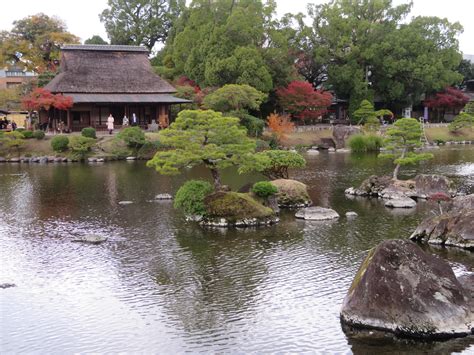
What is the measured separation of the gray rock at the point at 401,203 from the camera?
82.3 ft

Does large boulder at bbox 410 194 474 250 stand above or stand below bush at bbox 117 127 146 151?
below

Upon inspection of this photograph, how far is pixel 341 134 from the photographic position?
5475cm

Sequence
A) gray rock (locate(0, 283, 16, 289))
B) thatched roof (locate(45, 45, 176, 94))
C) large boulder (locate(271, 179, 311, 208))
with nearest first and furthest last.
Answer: gray rock (locate(0, 283, 16, 289)) < large boulder (locate(271, 179, 311, 208)) < thatched roof (locate(45, 45, 176, 94))

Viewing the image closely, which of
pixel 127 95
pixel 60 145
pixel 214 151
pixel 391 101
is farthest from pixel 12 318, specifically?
pixel 391 101

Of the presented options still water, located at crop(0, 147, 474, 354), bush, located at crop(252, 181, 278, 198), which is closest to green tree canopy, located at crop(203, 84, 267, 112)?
still water, located at crop(0, 147, 474, 354)

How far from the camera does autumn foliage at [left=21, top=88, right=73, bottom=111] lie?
47.1 metres

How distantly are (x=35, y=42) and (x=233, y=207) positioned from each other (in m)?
47.9

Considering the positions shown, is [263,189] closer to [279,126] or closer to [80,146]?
[80,146]

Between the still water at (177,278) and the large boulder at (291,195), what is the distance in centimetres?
100

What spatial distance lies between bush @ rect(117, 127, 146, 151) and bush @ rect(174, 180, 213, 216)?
80.4 ft

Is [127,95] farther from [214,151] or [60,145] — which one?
[214,151]

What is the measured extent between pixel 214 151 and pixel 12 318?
11.0 meters

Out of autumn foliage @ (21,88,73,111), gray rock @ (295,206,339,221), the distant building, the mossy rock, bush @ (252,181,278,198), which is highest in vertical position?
the distant building

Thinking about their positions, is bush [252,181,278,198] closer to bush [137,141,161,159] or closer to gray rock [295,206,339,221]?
gray rock [295,206,339,221]
